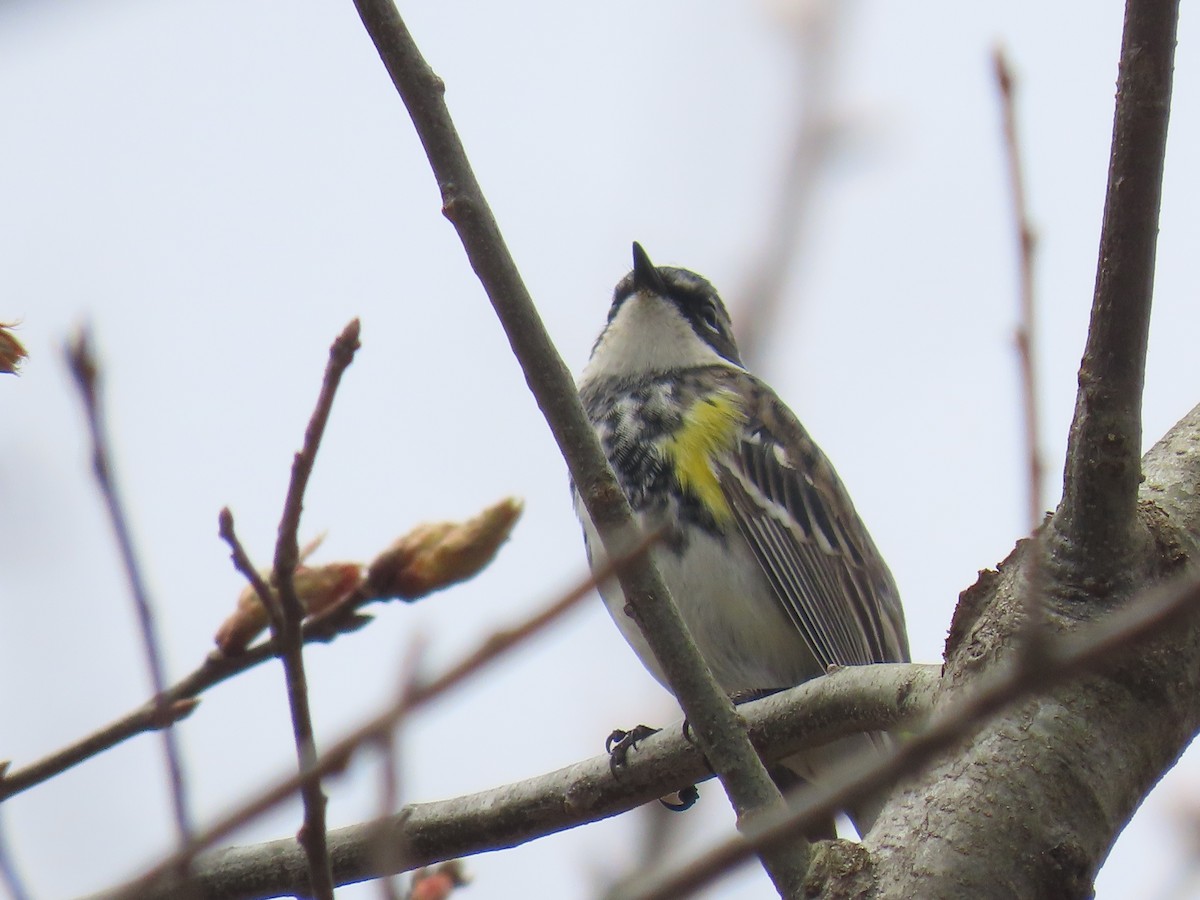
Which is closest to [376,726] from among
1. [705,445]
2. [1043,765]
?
[1043,765]

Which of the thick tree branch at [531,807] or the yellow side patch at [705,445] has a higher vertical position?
the yellow side patch at [705,445]

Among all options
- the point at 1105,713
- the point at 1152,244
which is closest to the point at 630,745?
the point at 1105,713

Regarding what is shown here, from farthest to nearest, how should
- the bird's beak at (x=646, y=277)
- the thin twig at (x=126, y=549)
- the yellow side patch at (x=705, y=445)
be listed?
1. the bird's beak at (x=646, y=277)
2. the yellow side patch at (x=705, y=445)
3. the thin twig at (x=126, y=549)

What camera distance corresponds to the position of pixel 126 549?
4.75ft

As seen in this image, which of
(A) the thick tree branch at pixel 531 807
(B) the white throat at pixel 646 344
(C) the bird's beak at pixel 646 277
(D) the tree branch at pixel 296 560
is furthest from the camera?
(C) the bird's beak at pixel 646 277

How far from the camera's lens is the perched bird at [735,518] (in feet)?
18.3

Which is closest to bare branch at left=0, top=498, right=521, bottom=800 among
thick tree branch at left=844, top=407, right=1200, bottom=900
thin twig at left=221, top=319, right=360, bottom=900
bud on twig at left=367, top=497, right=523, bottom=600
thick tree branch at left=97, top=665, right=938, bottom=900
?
bud on twig at left=367, top=497, right=523, bottom=600

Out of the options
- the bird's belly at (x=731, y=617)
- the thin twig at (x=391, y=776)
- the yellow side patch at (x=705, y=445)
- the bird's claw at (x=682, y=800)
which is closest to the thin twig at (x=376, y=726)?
the thin twig at (x=391, y=776)

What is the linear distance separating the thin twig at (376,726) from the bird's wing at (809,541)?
14.5 ft

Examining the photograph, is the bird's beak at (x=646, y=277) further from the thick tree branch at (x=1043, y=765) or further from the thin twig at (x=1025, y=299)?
the thin twig at (x=1025, y=299)

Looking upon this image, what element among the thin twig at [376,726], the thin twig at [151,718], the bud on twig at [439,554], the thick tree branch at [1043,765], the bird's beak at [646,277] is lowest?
the thin twig at [376,726]

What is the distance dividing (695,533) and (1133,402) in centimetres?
306

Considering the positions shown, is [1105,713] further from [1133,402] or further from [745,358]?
[745,358]

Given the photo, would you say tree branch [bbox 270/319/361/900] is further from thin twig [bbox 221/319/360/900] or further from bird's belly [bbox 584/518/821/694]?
bird's belly [bbox 584/518/821/694]
